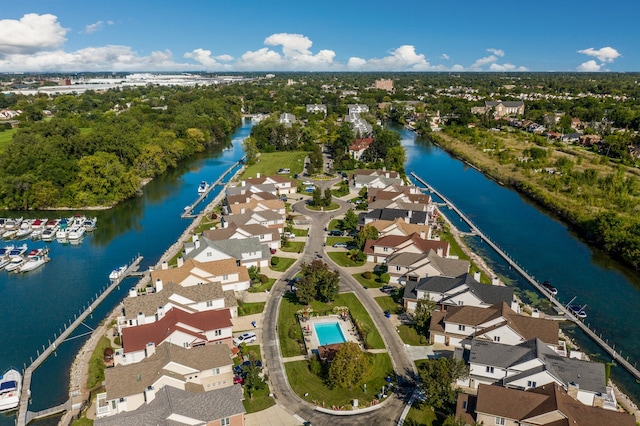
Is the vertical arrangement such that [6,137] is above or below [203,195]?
above

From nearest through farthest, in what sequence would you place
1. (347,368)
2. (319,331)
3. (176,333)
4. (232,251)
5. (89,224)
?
1. (347,368)
2. (176,333)
3. (319,331)
4. (232,251)
5. (89,224)

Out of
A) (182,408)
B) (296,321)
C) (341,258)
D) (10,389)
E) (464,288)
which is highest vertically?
(464,288)

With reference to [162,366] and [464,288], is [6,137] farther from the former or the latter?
[464,288]

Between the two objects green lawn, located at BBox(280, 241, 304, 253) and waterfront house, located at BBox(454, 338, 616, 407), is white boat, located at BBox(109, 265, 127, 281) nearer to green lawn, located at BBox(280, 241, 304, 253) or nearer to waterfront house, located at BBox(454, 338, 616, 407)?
green lawn, located at BBox(280, 241, 304, 253)

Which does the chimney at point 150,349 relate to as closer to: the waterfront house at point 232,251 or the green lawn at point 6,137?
the waterfront house at point 232,251

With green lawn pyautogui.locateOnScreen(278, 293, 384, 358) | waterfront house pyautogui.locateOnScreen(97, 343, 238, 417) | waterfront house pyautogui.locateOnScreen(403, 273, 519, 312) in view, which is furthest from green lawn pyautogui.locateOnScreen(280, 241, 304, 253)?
waterfront house pyautogui.locateOnScreen(97, 343, 238, 417)

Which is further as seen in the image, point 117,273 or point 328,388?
point 117,273

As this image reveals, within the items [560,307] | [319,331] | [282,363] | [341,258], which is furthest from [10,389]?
[560,307]
